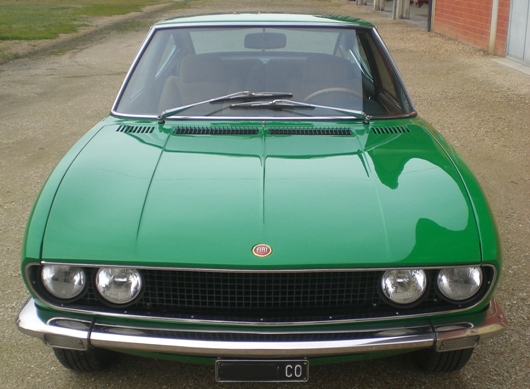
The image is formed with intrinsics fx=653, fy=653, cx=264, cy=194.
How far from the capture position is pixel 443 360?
286cm

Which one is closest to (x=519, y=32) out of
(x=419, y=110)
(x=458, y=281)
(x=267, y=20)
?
(x=419, y=110)

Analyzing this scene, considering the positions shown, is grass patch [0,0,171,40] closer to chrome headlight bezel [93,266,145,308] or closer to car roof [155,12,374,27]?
car roof [155,12,374,27]

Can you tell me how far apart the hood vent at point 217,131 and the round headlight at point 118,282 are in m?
1.10

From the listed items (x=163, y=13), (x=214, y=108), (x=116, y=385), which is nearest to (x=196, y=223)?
(x=116, y=385)

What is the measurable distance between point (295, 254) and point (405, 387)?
97cm

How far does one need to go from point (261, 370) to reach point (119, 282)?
63 cm

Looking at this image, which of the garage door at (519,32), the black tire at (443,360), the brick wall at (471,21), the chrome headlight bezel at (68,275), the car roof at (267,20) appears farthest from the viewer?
the brick wall at (471,21)

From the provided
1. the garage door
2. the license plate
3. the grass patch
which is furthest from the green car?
the grass patch

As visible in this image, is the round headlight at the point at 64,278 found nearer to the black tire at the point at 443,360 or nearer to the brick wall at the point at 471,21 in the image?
the black tire at the point at 443,360

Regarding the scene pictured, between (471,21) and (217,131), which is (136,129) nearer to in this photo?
(217,131)

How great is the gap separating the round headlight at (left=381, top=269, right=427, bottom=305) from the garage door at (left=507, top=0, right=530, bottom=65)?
32.6 feet

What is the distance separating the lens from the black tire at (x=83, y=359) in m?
2.83

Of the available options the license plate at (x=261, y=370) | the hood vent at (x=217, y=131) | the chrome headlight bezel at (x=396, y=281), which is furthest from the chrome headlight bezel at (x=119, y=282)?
the hood vent at (x=217, y=131)

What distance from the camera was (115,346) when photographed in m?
2.45
